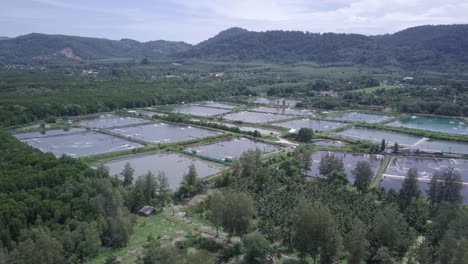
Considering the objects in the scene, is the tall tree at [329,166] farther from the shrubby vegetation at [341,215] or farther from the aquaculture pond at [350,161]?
the aquaculture pond at [350,161]

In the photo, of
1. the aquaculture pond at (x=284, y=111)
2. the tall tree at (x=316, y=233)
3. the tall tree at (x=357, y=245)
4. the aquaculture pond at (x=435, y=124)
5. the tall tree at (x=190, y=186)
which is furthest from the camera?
the aquaculture pond at (x=284, y=111)

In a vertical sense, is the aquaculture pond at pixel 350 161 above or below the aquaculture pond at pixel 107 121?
below

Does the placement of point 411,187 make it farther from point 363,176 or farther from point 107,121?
point 107,121

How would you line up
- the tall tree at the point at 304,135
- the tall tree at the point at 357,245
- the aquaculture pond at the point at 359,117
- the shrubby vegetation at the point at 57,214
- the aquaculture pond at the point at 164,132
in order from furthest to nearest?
1. the aquaculture pond at the point at 359,117
2. the aquaculture pond at the point at 164,132
3. the tall tree at the point at 304,135
4. the tall tree at the point at 357,245
5. the shrubby vegetation at the point at 57,214

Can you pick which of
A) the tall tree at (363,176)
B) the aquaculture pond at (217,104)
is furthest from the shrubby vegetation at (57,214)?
the aquaculture pond at (217,104)

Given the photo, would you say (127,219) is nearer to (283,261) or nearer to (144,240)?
(144,240)

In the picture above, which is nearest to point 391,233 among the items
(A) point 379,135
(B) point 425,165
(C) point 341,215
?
(C) point 341,215
